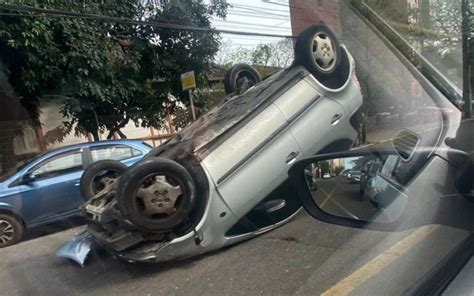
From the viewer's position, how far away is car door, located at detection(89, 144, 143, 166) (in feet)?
20.1

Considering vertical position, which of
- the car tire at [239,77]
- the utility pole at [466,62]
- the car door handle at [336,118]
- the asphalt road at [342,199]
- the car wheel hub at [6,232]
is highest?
the car tire at [239,77]

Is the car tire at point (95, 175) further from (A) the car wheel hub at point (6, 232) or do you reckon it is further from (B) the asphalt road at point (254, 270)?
(A) the car wheel hub at point (6, 232)

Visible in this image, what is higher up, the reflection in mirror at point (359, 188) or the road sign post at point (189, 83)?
the road sign post at point (189, 83)

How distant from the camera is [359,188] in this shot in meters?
1.52

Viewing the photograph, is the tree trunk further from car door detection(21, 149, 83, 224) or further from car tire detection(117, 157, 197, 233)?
car tire detection(117, 157, 197, 233)

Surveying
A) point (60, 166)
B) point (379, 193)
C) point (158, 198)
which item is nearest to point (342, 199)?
point (379, 193)

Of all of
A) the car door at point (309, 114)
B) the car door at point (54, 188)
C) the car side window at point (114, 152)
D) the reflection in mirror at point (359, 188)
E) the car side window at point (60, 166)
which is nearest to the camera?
the reflection in mirror at point (359, 188)

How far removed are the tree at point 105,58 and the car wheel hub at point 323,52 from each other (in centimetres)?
356

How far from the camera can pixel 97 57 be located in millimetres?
7145

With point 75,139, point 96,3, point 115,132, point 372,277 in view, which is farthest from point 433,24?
point 75,139

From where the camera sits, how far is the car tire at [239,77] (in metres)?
5.50

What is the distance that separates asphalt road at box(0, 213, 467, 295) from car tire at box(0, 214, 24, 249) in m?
1.07

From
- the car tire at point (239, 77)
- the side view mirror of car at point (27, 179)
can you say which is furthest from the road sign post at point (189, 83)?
the side view mirror of car at point (27, 179)

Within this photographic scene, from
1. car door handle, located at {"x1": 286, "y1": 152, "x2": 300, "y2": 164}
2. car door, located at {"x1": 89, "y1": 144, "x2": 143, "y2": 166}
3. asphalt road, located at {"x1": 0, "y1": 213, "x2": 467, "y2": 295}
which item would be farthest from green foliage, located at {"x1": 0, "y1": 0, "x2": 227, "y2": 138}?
car door handle, located at {"x1": 286, "y1": 152, "x2": 300, "y2": 164}
